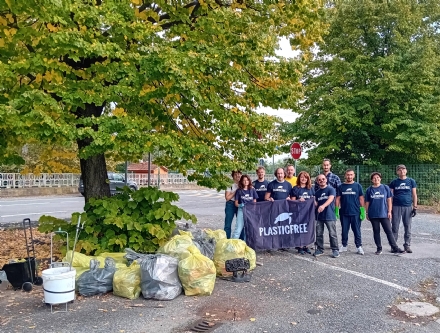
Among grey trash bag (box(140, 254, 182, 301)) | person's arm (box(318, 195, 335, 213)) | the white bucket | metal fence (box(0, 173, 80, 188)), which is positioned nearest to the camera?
the white bucket

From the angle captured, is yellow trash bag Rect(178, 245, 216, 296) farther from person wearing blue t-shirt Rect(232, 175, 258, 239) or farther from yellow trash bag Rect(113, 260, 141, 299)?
person wearing blue t-shirt Rect(232, 175, 258, 239)

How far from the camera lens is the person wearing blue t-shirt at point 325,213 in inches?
337

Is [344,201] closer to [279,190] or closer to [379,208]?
[379,208]

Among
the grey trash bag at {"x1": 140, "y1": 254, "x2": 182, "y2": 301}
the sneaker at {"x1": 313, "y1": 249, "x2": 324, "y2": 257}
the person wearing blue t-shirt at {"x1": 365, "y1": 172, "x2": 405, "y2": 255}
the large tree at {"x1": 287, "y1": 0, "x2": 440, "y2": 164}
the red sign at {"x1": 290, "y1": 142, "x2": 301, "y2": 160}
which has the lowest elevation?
the sneaker at {"x1": 313, "y1": 249, "x2": 324, "y2": 257}

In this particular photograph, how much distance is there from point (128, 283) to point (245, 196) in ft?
11.5

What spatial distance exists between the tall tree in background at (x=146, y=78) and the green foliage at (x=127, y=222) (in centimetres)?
73

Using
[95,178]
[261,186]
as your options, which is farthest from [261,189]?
[95,178]

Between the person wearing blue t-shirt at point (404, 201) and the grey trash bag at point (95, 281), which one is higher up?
the person wearing blue t-shirt at point (404, 201)

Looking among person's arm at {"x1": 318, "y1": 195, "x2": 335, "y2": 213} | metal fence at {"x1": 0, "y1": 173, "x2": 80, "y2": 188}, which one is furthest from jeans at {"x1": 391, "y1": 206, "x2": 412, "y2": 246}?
metal fence at {"x1": 0, "y1": 173, "x2": 80, "y2": 188}

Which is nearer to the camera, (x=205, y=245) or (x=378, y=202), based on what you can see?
(x=205, y=245)

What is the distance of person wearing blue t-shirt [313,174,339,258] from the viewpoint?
28.1 feet

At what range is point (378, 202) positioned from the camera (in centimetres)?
855

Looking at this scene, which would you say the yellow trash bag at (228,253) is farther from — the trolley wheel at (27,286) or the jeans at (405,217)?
the jeans at (405,217)

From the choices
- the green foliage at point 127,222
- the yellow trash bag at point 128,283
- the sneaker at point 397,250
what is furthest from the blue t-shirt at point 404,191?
the yellow trash bag at point 128,283
